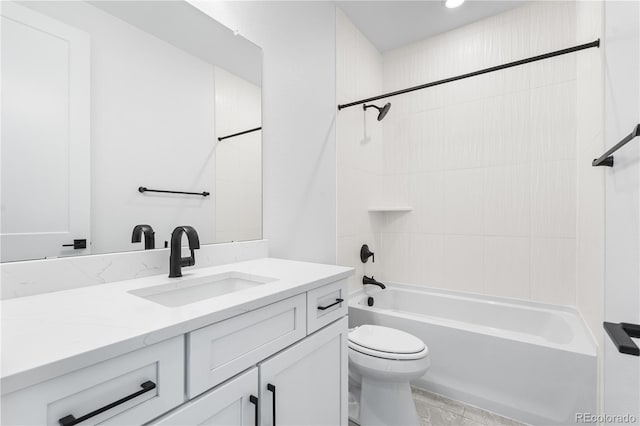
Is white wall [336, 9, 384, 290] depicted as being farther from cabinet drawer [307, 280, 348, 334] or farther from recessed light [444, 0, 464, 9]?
cabinet drawer [307, 280, 348, 334]

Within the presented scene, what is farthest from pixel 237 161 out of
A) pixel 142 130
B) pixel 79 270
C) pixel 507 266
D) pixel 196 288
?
pixel 507 266

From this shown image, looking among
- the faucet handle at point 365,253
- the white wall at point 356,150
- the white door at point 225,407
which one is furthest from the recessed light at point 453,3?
the white door at point 225,407

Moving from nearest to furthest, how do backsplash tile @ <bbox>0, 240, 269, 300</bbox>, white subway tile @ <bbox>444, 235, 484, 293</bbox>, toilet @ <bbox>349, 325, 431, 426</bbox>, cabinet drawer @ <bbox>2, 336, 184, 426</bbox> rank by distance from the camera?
cabinet drawer @ <bbox>2, 336, 184, 426</bbox> → backsplash tile @ <bbox>0, 240, 269, 300</bbox> → toilet @ <bbox>349, 325, 431, 426</bbox> → white subway tile @ <bbox>444, 235, 484, 293</bbox>

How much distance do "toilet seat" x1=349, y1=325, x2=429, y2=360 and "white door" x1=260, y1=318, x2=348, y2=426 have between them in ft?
0.99

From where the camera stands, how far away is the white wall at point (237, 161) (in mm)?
1440

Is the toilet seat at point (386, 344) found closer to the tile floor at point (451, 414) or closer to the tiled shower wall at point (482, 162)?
the tile floor at point (451, 414)

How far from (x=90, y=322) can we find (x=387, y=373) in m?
1.27

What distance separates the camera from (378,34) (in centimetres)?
238

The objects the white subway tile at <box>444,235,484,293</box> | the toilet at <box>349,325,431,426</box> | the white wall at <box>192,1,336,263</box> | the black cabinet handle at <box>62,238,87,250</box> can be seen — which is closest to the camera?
the black cabinet handle at <box>62,238,87,250</box>

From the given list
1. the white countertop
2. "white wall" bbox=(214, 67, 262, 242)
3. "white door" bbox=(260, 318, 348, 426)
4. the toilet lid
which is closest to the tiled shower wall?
the toilet lid

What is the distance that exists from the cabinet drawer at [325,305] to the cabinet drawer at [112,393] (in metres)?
0.48

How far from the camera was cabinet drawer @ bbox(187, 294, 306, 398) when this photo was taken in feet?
2.20

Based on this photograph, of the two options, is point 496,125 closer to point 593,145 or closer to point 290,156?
point 593,145

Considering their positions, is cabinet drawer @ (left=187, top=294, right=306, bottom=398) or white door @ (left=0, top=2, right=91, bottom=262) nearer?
cabinet drawer @ (left=187, top=294, right=306, bottom=398)
